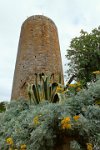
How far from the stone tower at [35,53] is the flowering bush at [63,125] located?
352 centimetres

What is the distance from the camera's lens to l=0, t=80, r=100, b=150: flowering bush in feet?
13.2

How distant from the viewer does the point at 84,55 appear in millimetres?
12305

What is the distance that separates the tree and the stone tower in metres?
2.91

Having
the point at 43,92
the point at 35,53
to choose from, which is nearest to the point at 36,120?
the point at 43,92

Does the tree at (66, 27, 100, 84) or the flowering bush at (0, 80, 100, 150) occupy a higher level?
the tree at (66, 27, 100, 84)

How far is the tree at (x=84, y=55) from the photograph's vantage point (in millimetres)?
11984

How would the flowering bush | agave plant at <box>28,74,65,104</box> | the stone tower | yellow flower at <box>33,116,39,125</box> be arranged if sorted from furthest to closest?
the stone tower < agave plant at <box>28,74,65,104</box> < yellow flower at <box>33,116,39,125</box> < the flowering bush

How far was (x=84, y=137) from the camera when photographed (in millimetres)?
4172

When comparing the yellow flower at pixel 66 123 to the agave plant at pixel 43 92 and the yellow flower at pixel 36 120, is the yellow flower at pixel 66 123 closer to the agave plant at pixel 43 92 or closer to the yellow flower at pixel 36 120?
the yellow flower at pixel 36 120

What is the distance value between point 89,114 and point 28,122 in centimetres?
94

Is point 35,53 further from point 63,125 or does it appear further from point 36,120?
point 63,125

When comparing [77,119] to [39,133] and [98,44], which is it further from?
[98,44]

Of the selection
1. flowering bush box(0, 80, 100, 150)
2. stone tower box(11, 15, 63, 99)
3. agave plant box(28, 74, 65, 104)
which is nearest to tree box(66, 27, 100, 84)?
stone tower box(11, 15, 63, 99)

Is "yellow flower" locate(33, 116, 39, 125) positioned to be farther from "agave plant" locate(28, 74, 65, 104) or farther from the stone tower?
the stone tower
